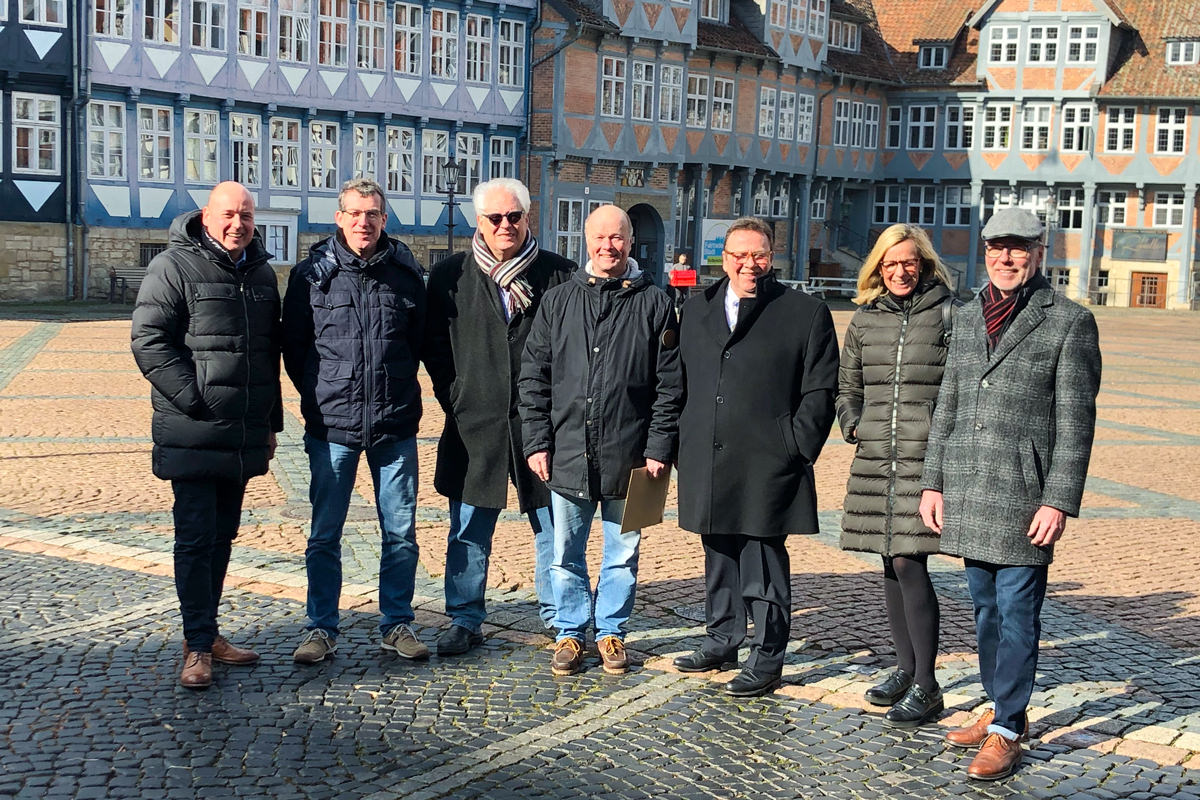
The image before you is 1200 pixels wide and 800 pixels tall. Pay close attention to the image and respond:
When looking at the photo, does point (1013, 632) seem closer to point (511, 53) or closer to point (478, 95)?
point (478, 95)

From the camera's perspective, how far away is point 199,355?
19.1 feet

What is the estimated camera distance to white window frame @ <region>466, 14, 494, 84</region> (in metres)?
36.5

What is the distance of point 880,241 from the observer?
18.0 feet

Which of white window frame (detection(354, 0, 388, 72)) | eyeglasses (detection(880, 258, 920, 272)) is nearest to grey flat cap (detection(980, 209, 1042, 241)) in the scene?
eyeglasses (detection(880, 258, 920, 272))

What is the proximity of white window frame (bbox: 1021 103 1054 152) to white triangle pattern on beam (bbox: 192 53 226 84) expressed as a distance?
92.3 ft

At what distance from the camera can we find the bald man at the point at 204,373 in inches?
228

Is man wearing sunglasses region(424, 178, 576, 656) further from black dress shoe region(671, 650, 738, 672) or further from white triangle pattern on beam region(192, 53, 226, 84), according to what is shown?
white triangle pattern on beam region(192, 53, 226, 84)

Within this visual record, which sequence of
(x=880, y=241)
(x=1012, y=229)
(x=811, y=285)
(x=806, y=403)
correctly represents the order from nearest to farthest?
(x=1012, y=229) → (x=880, y=241) → (x=806, y=403) → (x=811, y=285)

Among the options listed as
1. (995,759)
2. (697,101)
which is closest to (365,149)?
(697,101)

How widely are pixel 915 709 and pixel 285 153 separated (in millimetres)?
29646

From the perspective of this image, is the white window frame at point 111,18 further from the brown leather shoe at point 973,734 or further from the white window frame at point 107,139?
the brown leather shoe at point 973,734

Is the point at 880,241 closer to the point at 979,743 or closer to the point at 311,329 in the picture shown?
the point at 979,743

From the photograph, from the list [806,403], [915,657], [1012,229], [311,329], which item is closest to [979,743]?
[915,657]

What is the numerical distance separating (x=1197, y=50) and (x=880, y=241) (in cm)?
4740
